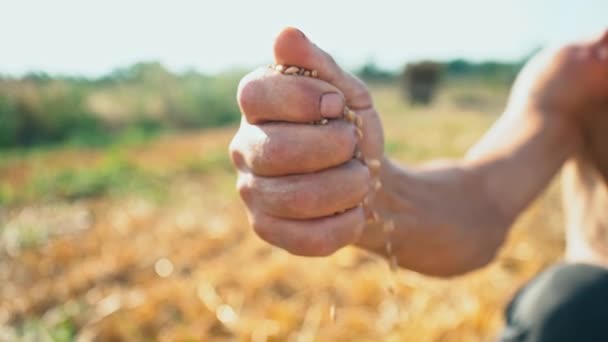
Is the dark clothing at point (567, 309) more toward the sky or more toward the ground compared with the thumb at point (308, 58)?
more toward the ground

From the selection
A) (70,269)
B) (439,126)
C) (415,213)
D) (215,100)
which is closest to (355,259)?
(70,269)

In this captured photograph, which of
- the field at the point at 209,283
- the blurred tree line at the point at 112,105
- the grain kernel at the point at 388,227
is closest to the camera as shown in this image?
the grain kernel at the point at 388,227

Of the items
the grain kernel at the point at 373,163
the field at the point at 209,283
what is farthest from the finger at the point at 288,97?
the field at the point at 209,283

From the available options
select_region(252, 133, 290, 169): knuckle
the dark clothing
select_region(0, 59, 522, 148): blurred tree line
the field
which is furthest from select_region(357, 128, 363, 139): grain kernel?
select_region(0, 59, 522, 148): blurred tree line

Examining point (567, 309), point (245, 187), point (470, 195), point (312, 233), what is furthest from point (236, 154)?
point (567, 309)

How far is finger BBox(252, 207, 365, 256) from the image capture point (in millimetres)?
775

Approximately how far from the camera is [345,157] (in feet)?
2.52

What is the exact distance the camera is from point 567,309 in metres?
1.42

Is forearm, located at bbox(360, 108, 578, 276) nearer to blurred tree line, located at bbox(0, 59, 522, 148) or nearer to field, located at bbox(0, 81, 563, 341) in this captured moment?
field, located at bbox(0, 81, 563, 341)

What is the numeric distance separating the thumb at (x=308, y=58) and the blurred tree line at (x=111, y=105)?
10.5 meters

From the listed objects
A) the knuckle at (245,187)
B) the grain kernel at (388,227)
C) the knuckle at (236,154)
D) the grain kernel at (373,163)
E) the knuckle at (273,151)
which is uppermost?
the knuckle at (273,151)

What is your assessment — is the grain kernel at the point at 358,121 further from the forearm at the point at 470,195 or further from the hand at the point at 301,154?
the forearm at the point at 470,195

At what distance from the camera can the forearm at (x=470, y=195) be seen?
1164 mm

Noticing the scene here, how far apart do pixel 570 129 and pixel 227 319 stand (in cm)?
126
